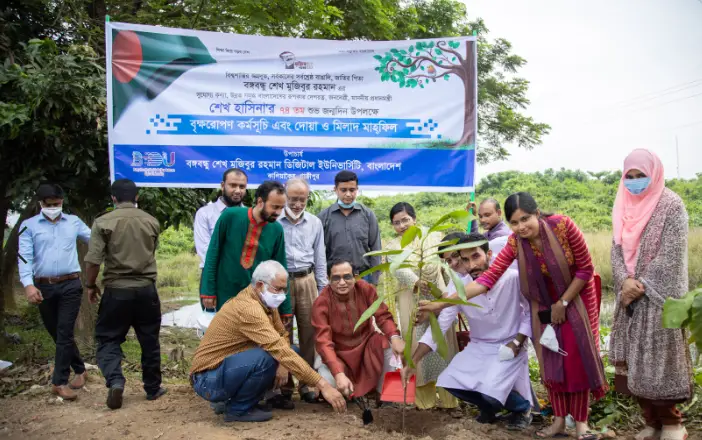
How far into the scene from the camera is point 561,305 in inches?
139

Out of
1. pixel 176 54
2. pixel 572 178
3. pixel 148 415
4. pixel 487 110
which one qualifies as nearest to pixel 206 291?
pixel 148 415

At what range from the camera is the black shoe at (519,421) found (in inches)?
150

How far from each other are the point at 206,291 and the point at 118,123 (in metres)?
1.96

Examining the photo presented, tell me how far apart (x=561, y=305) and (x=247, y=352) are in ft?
6.32

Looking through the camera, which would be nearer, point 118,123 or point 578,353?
point 578,353

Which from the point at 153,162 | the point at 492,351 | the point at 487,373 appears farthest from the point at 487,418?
the point at 153,162

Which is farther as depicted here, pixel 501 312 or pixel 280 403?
pixel 280 403

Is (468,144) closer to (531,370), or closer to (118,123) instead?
(531,370)

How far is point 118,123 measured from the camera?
17.1ft

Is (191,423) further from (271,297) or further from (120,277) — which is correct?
(120,277)

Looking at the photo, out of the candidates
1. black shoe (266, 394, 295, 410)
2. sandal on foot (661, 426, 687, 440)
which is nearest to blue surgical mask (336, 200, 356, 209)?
black shoe (266, 394, 295, 410)

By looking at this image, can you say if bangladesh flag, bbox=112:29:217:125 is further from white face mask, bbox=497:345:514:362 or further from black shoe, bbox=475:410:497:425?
black shoe, bbox=475:410:497:425

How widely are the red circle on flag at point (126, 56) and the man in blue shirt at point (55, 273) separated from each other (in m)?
1.22

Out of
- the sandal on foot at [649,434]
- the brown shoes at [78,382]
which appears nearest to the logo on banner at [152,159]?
the brown shoes at [78,382]
